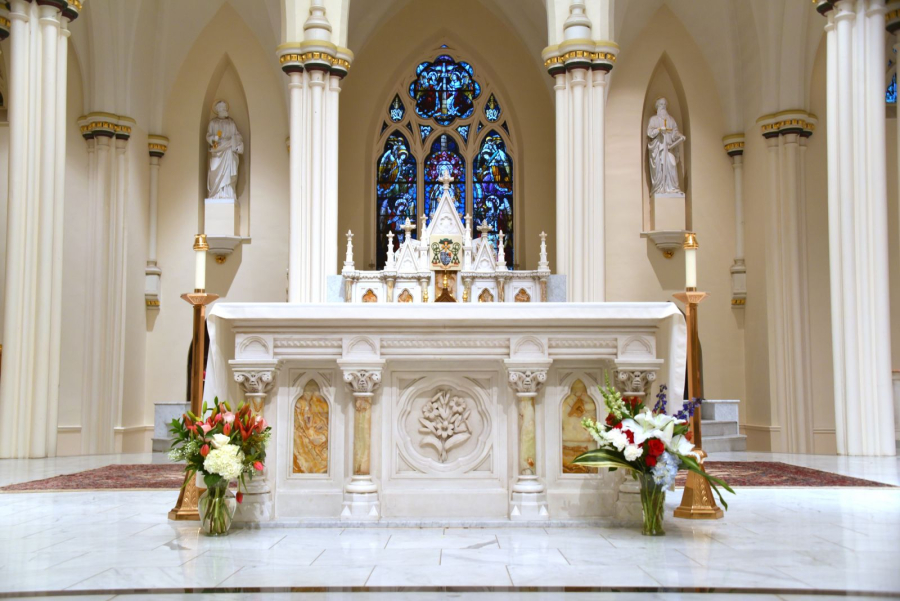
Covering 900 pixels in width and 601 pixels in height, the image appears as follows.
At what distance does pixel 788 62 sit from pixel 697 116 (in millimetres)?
2036

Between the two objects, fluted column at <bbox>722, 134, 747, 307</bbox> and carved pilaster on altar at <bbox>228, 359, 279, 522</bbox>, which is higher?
fluted column at <bbox>722, 134, 747, 307</bbox>

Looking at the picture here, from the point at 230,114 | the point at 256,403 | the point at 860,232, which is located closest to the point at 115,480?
the point at 256,403

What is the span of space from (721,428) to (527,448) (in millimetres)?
9047

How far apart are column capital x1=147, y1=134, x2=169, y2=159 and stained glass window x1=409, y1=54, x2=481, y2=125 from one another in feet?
17.3

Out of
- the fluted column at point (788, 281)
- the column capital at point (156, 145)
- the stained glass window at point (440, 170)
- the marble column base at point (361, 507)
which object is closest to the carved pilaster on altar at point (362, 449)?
the marble column base at point (361, 507)

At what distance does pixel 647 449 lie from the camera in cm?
564

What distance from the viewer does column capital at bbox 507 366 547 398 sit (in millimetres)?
6109

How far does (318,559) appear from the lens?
4887 millimetres

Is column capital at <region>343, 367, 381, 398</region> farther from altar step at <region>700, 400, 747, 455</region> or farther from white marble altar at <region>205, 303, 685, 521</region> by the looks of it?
altar step at <region>700, 400, 747, 455</region>

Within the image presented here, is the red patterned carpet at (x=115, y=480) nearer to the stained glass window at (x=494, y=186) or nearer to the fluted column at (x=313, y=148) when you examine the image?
the fluted column at (x=313, y=148)

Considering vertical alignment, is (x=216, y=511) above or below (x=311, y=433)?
below

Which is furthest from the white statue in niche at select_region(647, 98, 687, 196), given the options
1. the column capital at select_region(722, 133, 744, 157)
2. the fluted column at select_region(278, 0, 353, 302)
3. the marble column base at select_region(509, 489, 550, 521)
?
the marble column base at select_region(509, 489, 550, 521)

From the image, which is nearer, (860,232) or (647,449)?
(647,449)

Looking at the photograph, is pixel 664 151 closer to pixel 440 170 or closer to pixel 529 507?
pixel 440 170
